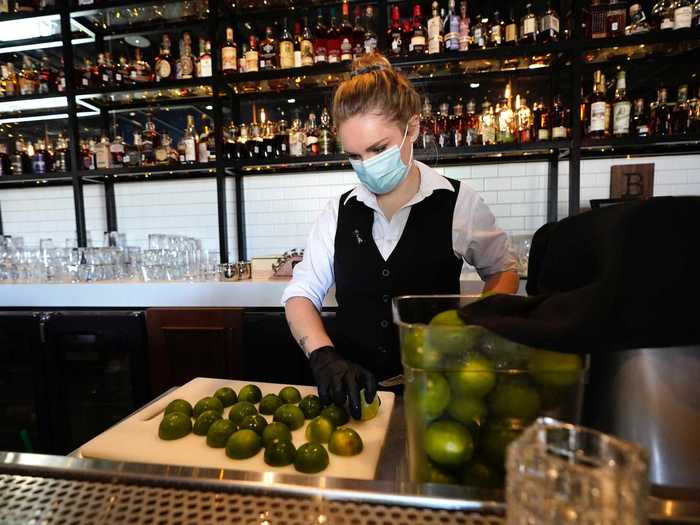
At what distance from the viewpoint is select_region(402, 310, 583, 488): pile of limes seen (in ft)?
1.55

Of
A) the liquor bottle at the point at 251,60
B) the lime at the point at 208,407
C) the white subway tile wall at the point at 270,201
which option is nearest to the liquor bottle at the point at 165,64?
the liquor bottle at the point at 251,60

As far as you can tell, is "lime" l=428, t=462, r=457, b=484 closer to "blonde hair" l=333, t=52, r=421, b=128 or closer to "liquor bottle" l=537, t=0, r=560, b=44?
"blonde hair" l=333, t=52, r=421, b=128

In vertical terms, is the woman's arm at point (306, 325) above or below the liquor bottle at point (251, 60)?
below

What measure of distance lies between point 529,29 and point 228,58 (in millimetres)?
1637

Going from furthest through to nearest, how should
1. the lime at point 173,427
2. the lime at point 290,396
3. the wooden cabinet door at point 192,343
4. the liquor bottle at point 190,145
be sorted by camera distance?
1. the liquor bottle at point 190,145
2. the wooden cabinet door at point 192,343
3. the lime at point 290,396
4. the lime at point 173,427

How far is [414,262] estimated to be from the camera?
131cm

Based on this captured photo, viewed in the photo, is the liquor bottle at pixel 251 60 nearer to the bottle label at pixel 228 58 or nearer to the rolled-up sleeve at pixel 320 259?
the bottle label at pixel 228 58

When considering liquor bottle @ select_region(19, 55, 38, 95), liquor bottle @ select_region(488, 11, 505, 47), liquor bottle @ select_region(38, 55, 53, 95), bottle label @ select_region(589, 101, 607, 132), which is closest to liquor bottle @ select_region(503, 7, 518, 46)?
liquor bottle @ select_region(488, 11, 505, 47)

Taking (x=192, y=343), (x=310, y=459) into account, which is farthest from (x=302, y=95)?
(x=310, y=459)

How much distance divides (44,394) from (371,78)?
2.29 metres

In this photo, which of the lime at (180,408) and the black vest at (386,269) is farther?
the black vest at (386,269)

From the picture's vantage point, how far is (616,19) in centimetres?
218

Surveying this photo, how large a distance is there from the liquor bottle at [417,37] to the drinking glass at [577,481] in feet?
7.67

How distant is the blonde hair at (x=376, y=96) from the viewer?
4.11 ft
